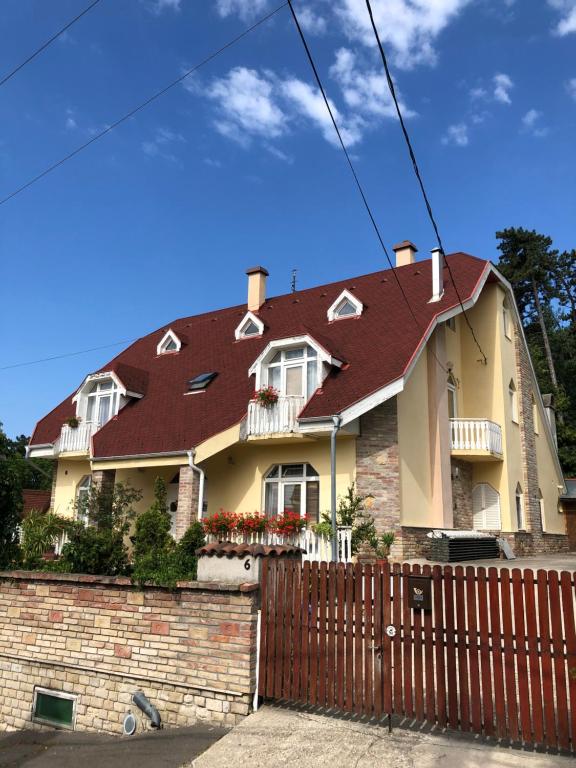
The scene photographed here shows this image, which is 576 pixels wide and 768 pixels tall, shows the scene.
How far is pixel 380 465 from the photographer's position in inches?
601

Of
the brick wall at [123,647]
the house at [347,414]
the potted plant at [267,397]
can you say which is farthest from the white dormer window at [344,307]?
the brick wall at [123,647]

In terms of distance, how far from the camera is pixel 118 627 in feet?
26.0

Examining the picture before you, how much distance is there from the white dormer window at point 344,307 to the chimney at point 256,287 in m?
4.67

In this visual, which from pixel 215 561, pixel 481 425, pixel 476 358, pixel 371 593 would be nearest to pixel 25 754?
pixel 215 561

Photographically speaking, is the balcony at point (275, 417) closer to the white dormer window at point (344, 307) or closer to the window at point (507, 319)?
the white dormer window at point (344, 307)

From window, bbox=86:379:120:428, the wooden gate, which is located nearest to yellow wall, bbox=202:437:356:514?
window, bbox=86:379:120:428

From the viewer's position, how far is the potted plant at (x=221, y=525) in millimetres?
15117

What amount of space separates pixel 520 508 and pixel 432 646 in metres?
15.8

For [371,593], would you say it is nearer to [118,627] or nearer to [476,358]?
[118,627]

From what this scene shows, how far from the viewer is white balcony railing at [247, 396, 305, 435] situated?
15477mm

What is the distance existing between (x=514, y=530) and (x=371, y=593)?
14.3 meters

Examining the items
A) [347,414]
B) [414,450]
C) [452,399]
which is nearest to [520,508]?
[452,399]

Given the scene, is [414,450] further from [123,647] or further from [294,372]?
[123,647]

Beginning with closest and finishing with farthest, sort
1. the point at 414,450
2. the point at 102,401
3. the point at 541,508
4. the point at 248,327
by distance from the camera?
1. the point at 414,450
2. the point at 102,401
3. the point at 248,327
4. the point at 541,508
